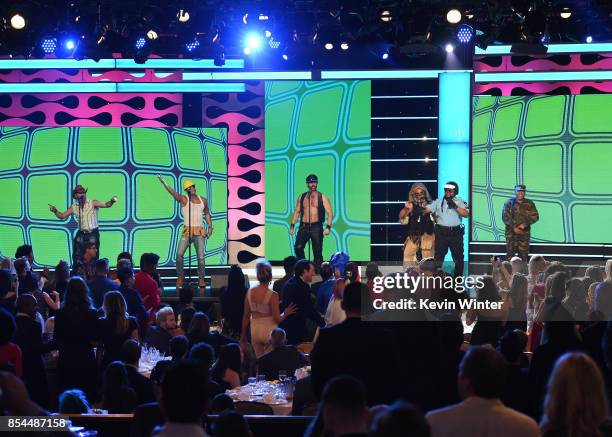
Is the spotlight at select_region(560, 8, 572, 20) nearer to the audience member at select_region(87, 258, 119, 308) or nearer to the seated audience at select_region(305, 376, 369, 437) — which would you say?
the audience member at select_region(87, 258, 119, 308)

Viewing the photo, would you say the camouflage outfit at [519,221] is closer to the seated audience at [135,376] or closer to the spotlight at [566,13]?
the spotlight at [566,13]

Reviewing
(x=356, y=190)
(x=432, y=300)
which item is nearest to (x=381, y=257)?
(x=356, y=190)

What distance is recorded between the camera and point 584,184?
14125mm

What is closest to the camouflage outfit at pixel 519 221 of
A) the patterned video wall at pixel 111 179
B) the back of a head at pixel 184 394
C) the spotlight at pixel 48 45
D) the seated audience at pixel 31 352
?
the patterned video wall at pixel 111 179

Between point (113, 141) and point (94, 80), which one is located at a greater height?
point (94, 80)

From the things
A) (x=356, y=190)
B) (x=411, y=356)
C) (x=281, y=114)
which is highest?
(x=281, y=114)

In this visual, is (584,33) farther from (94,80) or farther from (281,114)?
(94,80)

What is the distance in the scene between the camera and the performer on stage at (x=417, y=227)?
43.1ft

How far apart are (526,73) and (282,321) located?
8510 mm

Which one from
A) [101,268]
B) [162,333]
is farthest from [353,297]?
[101,268]

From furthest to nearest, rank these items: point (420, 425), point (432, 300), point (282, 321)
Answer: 1. point (282, 321)
2. point (432, 300)
3. point (420, 425)

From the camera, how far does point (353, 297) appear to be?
14.4 ft

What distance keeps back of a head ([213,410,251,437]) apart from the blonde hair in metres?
1.06

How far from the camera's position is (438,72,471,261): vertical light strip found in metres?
14.2
